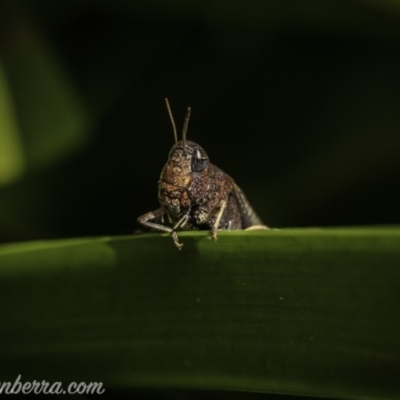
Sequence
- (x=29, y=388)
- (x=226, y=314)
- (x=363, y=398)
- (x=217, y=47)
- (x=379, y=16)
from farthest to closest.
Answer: (x=217, y=47), (x=379, y=16), (x=29, y=388), (x=226, y=314), (x=363, y=398)

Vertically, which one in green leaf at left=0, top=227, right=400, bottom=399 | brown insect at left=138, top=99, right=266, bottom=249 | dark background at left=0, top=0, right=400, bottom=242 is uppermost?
dark background at left=0, top=0, right=400, bottom=242

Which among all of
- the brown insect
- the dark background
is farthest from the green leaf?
the dark background

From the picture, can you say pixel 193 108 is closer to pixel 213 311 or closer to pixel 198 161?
pixel 198 161

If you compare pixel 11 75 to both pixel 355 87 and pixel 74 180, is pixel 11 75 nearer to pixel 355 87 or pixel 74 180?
pixel 74 180

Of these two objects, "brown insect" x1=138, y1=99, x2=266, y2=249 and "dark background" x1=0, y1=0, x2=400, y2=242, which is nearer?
"brown insect" x1=138, y1=99, x2=266, y2=249

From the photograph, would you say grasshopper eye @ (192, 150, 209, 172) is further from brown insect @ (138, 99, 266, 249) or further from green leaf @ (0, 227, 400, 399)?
green leaf @ (0, 227, 400, 399)

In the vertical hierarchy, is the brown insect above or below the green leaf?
above

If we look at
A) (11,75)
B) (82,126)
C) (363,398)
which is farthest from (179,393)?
(11,75)
